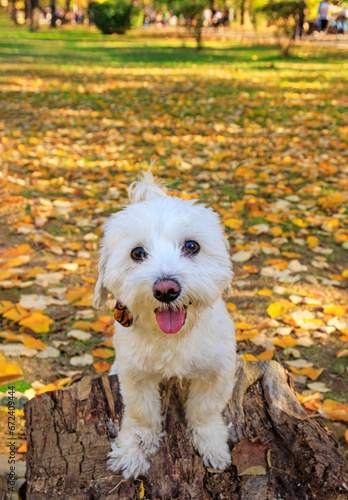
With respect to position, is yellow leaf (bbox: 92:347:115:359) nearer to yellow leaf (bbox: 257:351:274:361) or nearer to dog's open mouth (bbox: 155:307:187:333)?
yellow leaf (bbox: 257:351:274:361)

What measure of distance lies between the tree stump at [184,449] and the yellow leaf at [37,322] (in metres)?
0.93

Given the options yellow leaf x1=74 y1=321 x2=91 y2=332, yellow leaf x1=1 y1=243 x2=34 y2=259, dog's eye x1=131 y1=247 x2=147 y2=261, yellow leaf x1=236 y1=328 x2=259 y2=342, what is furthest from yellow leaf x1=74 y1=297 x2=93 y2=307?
dog's eye x1=131 y1=247 x2=147 y2=261

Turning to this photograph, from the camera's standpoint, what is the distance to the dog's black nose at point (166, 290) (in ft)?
5.67

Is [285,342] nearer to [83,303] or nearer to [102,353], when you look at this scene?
[102,353]

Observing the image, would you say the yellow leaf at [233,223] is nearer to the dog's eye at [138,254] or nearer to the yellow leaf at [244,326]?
the yellow leaf at [244,326]

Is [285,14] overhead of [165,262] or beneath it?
overhead

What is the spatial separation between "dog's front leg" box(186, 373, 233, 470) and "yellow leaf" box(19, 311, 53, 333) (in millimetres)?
1422

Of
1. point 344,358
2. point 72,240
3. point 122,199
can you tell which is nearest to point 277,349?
point 344,358

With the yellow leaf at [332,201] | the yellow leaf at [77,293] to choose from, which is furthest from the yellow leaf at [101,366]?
the yellow leaf at [332,201]

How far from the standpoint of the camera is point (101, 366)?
3.19 metres

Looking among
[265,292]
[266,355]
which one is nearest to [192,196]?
[265,292]

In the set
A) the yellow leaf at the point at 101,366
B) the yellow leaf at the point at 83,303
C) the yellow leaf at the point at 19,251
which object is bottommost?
the yellow leaf at the point at 101,366

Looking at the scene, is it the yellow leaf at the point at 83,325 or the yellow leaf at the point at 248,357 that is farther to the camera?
the yellow leaf at the point at 83,325

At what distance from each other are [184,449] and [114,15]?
32.3 m
